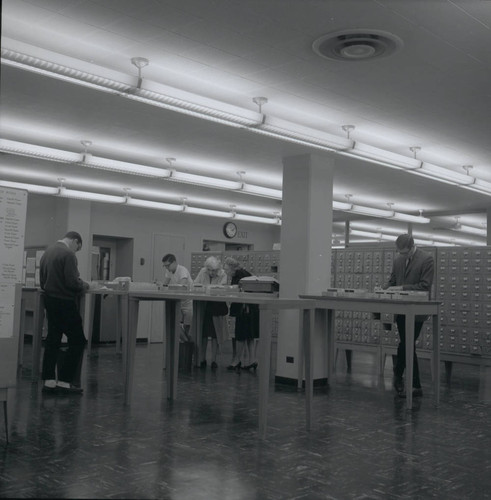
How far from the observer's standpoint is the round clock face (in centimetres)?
1466

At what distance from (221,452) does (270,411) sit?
146 centimetres

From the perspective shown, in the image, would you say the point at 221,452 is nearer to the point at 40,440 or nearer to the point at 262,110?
the point at 40,440

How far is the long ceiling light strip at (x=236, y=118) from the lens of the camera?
428 cm

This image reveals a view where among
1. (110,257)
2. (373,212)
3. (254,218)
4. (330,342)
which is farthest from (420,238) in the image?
(330,342)

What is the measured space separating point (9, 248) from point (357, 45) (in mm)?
2750

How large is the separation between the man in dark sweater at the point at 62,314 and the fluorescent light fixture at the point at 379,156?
10.1 feet

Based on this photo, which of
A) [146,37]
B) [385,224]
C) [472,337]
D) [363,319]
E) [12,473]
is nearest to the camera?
[12,473]

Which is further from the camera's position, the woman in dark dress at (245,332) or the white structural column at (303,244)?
the woman in dark dress at (245,332)

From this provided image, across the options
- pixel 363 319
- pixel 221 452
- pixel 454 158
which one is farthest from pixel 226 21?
pixel 363 319

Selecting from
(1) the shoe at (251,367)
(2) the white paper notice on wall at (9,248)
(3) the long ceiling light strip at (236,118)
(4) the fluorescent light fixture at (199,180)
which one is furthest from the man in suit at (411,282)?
(2) the white paper notice on wall at (9,248)

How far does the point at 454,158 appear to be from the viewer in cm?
805

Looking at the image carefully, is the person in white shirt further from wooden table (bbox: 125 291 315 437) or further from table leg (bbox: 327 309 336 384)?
wooden table (bbox: 125 291 315 437)

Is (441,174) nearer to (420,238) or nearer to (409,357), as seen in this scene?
(409,357)

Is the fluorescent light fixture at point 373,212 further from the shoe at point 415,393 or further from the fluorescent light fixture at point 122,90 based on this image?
the fluorescent light fixture at point 122,90
